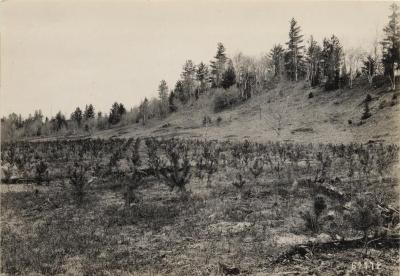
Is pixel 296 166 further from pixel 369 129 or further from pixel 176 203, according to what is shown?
pixel 369 129

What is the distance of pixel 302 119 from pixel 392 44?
1310cm

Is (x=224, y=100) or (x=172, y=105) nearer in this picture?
(x=224, y=100)

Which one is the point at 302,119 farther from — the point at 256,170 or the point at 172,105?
the point at 172,105

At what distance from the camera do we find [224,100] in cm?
6888

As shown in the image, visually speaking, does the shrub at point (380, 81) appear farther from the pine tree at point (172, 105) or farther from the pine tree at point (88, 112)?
the pine tree at point (88, 112)

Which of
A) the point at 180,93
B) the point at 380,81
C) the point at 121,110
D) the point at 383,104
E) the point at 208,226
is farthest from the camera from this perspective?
the point at 121,110

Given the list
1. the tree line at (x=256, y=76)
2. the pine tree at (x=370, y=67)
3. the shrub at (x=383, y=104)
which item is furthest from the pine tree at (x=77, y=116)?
the shrub at (x=383, y=104)

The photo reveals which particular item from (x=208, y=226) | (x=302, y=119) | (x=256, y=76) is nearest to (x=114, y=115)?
(x=256, y=76)

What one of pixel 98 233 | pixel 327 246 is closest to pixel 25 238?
pixel 98 233

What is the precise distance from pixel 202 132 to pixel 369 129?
66.2 feet

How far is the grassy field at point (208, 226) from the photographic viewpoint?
8148mm

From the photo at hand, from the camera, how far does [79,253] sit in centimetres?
931

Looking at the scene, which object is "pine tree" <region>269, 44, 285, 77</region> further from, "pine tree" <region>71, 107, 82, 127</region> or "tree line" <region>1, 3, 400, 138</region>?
"pine tree" <region>71, 107, 82, 127</region>

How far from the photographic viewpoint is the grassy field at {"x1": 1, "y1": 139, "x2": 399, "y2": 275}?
8148 mm
